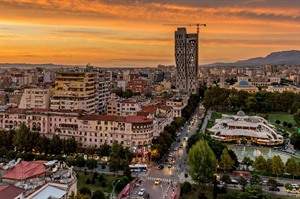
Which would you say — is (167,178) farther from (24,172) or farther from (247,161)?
(24,172)

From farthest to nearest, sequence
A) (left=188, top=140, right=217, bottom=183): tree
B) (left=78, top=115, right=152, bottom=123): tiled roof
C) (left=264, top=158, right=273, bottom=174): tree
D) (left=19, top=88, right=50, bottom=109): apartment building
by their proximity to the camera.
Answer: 1. (left=19, top=88, right=50, bottom=109): apartment building
2. (left=78, top=115, right=152, bottom=123): tiled roof
3. (left=264, top=158, right=273, bottom=174): tree
4. (left=188, top=140, right=217, bottom=183): tree

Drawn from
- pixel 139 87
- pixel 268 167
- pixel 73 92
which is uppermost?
pixel 73 92

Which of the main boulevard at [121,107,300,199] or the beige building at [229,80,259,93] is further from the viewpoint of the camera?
the beige building at [229,80,259,93]

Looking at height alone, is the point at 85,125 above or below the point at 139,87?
below

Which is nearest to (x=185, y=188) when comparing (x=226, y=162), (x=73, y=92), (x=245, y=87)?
(x=226, y=162)

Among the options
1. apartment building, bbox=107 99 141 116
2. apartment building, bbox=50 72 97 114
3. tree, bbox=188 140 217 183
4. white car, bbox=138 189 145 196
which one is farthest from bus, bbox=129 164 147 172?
apartment building, bbox=107 99 141 116

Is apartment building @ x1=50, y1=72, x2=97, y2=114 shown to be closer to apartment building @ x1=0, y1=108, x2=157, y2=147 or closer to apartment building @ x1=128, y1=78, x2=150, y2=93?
apartment building @ x1=0, y1=108, x2=157, y2=147
